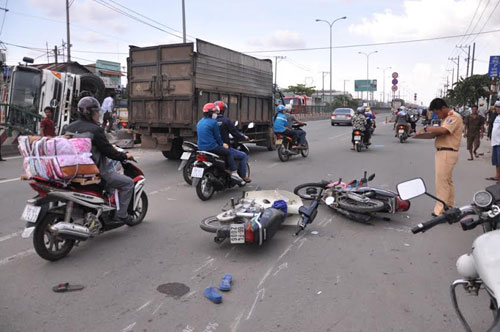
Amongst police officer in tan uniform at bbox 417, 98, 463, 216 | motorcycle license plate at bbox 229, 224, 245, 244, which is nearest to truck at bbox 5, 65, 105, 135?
motorcycle license plate at bbox 229, 224, 245, 244

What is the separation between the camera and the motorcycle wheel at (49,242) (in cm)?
421

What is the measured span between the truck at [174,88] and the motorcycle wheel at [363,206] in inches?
208

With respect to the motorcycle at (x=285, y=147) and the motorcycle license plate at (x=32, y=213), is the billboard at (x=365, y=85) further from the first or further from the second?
the motorcycle license plate at (x=32, y=213)

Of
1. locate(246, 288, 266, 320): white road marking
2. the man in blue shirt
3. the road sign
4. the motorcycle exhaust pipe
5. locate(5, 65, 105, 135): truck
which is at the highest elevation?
the road sign

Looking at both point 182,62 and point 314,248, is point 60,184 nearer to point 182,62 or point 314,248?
point 314,248

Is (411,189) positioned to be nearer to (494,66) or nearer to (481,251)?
(481,251)

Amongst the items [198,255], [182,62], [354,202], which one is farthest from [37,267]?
[182,62]

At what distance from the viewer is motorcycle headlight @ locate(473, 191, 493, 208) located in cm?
249

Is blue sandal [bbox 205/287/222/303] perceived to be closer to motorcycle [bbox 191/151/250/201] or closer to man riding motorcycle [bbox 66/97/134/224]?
man riding motorcycle [bbox 66/97/134/224]

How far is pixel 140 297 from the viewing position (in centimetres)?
364

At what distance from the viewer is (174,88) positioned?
415 inches

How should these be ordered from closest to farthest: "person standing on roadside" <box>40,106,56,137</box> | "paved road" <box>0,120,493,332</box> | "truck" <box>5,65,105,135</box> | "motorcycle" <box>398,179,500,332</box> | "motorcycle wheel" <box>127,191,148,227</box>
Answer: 1. "motorcycle" <box>398,179,500,332</box>
2. "paved road" <box>0,120,493,332</box>
3. "motorcycle wheel" <box>127,191,148,227</box>
4. "person standing on roadside" <box>40,106,56,137</box>
5. "truck" <box>5,65,105,135</box>

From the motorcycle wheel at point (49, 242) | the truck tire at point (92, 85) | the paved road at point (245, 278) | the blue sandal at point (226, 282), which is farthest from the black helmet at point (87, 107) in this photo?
the truck tire at point (92, 85)

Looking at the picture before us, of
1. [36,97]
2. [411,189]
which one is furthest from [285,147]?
[411,189]
